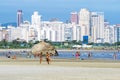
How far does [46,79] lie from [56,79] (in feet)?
Answer: 1.76

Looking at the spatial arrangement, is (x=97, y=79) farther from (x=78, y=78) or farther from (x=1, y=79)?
(x=1, y=79)

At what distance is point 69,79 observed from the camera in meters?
21.8

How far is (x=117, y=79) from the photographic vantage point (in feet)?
71.8

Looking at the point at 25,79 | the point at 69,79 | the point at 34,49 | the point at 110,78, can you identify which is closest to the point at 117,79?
the point at 110,78

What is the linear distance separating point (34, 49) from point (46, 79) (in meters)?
34.8

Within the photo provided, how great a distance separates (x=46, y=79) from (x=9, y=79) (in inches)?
68.9

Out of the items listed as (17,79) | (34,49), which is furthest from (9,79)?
(34,49)

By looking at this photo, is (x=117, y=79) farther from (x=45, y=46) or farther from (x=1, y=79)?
(x=45, y=46)

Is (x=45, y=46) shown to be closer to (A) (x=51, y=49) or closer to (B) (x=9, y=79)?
(A) (x=51, y=49)

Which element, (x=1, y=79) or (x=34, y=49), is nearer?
(x=1, y=79)

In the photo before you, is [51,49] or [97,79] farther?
[51,49]

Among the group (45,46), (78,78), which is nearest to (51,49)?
(45,46)

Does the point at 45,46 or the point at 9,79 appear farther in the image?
the point at 45,46

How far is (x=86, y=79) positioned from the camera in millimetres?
21953
